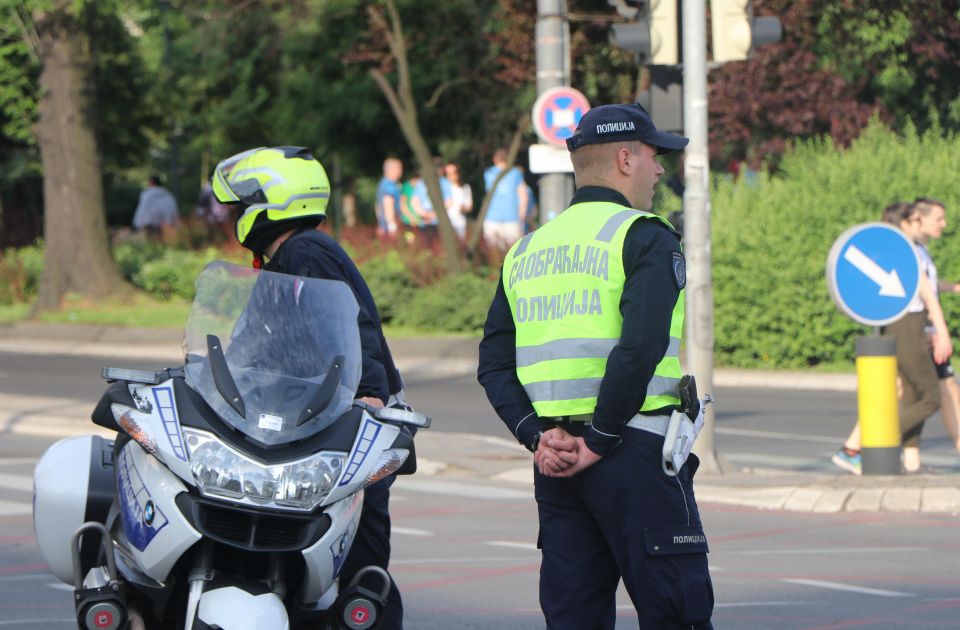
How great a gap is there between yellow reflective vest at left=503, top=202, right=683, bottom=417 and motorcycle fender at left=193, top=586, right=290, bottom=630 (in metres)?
0.89

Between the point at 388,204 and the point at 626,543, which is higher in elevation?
the point at 388,204

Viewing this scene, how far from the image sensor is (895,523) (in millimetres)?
9539

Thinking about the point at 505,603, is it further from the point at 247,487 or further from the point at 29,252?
the point at 29,252

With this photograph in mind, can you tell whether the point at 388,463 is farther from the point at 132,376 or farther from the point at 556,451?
the point at 132,376

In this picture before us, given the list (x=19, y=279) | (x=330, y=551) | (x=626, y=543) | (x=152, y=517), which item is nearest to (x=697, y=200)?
(x=626, y=543)

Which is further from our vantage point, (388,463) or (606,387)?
(388,463)

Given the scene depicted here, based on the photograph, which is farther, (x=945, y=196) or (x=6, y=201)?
(x=6, y=201)

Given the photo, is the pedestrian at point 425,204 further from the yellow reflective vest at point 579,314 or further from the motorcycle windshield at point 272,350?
the yellow reflective vest at point 579,314

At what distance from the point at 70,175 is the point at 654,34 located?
15.5 metres

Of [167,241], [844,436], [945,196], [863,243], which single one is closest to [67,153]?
[167,241]

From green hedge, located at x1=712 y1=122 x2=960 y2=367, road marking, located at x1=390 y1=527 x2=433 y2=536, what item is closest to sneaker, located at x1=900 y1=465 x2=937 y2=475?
road marking, located at x1=390 y1=527 x2=433 y2=536

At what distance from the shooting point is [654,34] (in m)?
11.1

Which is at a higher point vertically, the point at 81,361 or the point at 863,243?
the point at 863,243

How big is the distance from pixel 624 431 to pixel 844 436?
963cm
